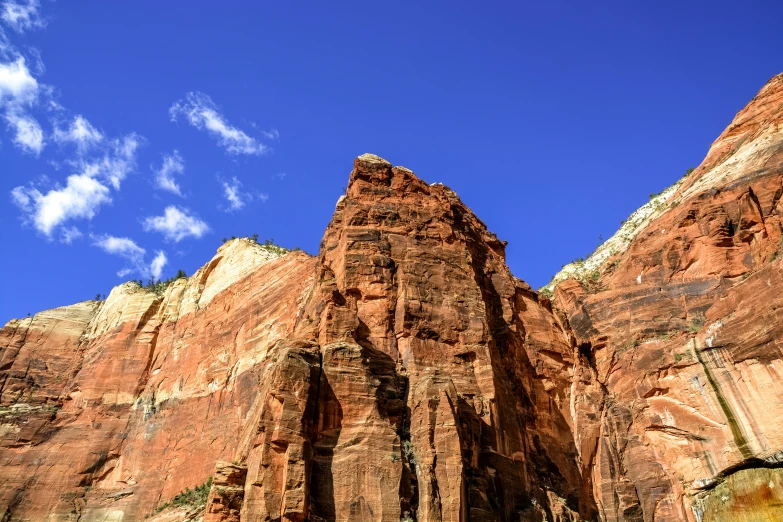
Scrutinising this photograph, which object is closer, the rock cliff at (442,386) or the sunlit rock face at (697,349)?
the rock cliff at (442,386)

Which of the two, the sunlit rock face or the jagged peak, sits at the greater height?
the jagged peak

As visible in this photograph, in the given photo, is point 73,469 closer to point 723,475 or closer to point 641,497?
point 641,497

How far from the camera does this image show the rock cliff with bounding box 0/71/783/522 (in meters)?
35.4

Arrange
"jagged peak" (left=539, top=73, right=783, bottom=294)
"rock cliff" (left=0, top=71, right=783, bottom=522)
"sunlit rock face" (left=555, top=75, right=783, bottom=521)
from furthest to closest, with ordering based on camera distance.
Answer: "jagged peak" (left=539, top=73, right=783, bottom=294), "sunlit rock face" (left=555, top=75, right=783, bottom=521), "rock cliff" (left=0, top=71, right=783, bottom=522)

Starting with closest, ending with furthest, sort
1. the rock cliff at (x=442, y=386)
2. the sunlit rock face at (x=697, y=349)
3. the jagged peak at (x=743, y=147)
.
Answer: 1. the rock cliff at (x=442, y=386)
2. the sunlit rock face at (x=697, y=349)
3. the jagged peak at (x=743, y=147)

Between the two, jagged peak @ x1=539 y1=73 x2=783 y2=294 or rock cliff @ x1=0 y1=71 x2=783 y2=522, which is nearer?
rock cliff @ x1=0 y1=71 x2=783 y2=522

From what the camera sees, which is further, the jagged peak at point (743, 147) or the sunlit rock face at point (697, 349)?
the jagged peak at point (743, 147)

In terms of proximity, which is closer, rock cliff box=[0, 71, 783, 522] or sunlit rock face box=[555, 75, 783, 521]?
rock cliff box=[0, 71, 783, 522]

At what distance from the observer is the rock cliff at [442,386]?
35375 mm

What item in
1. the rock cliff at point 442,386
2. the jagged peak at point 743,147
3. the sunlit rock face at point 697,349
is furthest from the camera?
the jagged peak at point 743,147

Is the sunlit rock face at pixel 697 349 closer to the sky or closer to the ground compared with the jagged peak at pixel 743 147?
closer to the ground

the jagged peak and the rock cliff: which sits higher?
the jagged peak

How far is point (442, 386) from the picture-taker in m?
37.8

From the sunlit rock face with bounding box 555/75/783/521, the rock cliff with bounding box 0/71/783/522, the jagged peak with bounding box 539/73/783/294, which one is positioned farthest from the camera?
the jagged peak with bounding box 539/73/783/294
